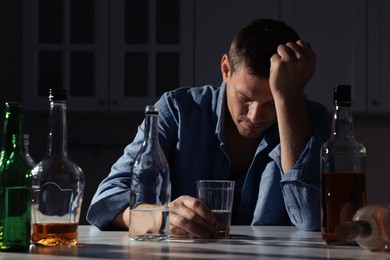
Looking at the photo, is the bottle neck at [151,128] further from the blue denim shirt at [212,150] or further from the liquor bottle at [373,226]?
the blue denim shirt at [212,150]

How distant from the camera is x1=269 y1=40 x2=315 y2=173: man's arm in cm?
186

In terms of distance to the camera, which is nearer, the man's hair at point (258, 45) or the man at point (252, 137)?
the man at point (252, 137)

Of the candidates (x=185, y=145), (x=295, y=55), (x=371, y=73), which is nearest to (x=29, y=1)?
(x=371, y=73)

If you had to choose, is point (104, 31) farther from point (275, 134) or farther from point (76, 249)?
point (76, 249)

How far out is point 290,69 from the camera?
186 cm

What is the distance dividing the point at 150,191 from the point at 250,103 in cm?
65

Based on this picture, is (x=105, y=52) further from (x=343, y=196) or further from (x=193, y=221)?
(x=343, y=196)

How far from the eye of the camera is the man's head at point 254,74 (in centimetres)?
191

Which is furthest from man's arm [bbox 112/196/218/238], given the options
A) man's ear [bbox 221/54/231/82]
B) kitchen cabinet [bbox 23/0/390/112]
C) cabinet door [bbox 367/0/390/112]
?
cabinet door [bbox 367/0/390/112]

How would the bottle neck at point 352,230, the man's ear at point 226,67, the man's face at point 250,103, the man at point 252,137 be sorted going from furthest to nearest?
the man's ear at point 226,67
the man's face at point 250,103
the man at point 252,137
the bottle neck at point 352,230

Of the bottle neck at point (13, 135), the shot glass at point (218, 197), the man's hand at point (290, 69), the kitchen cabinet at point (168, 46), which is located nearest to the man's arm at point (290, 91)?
the man's hand at point (290, 69)

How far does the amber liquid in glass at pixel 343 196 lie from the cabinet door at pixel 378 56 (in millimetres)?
2538

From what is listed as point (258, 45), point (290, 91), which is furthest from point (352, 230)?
point (258, 45)

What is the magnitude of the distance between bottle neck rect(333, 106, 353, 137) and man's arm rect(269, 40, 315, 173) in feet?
1.68
